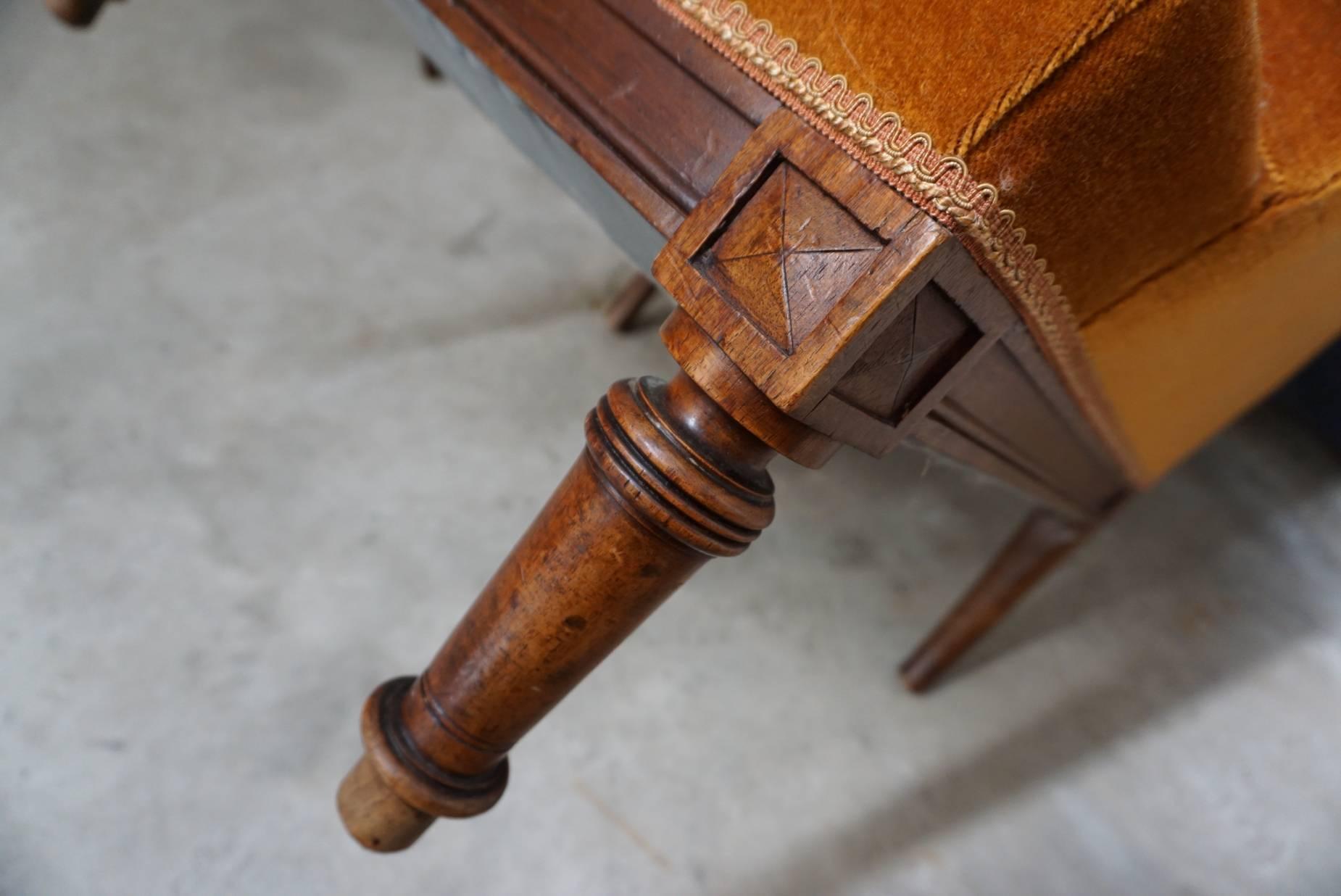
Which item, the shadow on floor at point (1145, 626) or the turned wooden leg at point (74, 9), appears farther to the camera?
the shadow on floor at point (1145, 626)

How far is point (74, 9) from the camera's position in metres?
0.83

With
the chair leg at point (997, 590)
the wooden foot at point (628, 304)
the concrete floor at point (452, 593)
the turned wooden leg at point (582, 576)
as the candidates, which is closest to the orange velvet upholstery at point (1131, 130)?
the turned wooden leg at point (582, 576)

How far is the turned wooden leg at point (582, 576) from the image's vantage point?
0.40 m

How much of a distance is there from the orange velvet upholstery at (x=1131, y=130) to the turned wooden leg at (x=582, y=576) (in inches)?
5.5

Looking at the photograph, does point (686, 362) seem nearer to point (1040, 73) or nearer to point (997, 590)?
point (1040, 73)

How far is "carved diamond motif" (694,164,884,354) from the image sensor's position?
352mm

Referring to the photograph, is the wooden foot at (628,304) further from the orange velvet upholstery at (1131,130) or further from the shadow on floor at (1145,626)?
the orange velvet upholstery at (1131,130)

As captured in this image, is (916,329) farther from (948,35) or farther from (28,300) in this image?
(28,300)

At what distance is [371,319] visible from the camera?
133 cm

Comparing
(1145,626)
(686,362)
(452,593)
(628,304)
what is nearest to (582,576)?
(686,362)

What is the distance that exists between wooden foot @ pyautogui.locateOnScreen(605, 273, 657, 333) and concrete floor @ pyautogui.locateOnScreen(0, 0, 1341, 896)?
1.2 inches

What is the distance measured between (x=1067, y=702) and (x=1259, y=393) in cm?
50

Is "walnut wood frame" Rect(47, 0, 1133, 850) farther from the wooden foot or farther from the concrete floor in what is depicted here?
the wooden foot

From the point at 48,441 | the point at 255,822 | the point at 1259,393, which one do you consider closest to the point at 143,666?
the point at 255,822
